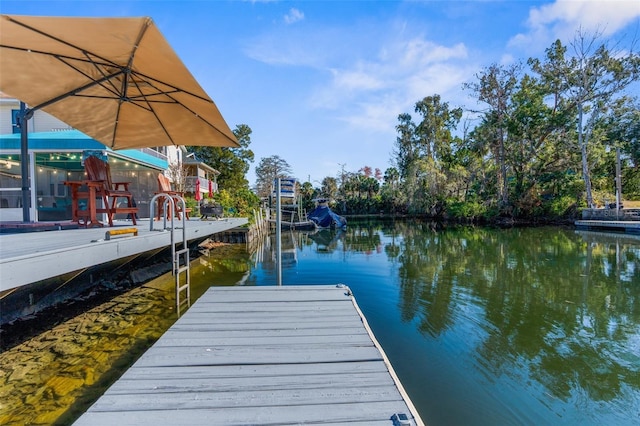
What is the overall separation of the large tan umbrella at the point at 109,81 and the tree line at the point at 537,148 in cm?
1476

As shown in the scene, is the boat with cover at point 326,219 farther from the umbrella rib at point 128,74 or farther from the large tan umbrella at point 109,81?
the umbrella rib at point 128,74

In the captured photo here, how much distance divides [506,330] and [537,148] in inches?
954

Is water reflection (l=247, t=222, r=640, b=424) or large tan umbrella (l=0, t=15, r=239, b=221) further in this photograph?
water reflection (l=247, t=222, r=640, b=424)

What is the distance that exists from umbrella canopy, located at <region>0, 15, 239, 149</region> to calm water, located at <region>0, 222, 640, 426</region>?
9.33 feet

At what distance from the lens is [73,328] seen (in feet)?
13.4

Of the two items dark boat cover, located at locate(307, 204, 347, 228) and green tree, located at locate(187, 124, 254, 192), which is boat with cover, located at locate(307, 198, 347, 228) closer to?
dark boat cover, located at locate(307, 204, 347, 228)

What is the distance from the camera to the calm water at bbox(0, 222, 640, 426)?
265 cm

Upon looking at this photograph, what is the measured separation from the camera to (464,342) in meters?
3.88

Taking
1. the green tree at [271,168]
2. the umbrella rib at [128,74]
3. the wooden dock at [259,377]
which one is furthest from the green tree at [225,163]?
the wooden dock at [259,377]

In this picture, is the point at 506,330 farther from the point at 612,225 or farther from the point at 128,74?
the point at 612,225

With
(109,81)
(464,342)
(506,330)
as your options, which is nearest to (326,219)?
(506,330)

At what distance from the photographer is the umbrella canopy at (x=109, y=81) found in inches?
97.0

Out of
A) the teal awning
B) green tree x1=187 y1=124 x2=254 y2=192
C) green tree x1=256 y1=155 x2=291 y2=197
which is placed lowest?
the teal awning

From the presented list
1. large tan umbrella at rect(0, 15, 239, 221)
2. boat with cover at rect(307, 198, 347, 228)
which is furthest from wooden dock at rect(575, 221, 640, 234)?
large tan umbrella at rect(0, 15, 239, 221)
